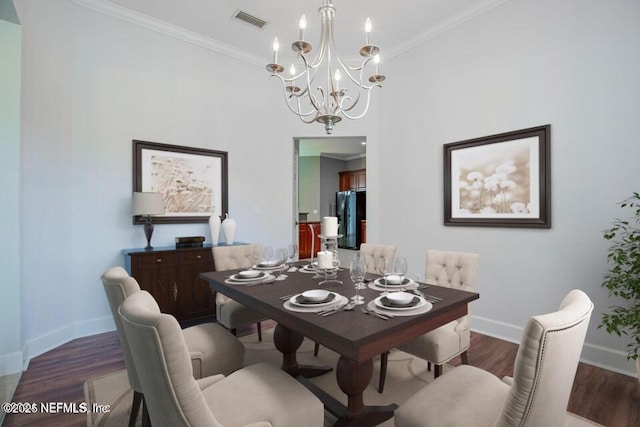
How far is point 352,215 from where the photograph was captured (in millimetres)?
8469

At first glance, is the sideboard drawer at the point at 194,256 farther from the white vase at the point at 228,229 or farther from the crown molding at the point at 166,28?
the crown molding at the point at 166,28

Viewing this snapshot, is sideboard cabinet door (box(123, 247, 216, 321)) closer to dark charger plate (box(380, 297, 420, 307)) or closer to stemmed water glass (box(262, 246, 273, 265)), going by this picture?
stemmed water glass (box(262, 246, 273, 265))

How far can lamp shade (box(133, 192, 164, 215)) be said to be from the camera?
306cm

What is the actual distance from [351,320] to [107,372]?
2.18 metres

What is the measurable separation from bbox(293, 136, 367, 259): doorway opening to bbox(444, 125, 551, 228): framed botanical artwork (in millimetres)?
4570

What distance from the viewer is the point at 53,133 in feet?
9.31

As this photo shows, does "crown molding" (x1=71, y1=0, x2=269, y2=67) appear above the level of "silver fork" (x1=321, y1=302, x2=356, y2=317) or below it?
above

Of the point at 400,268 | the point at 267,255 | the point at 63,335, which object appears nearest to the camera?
the point at 400,268

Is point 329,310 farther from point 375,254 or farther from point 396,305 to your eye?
point 375,254

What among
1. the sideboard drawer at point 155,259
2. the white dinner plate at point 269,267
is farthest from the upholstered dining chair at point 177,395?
the sideboard drawer at point 155,259

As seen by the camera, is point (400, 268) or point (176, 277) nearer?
point (400, 268)

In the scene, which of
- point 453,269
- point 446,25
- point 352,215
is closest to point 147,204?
point 453,269

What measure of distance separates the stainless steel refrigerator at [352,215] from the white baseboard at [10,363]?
21.8 ft

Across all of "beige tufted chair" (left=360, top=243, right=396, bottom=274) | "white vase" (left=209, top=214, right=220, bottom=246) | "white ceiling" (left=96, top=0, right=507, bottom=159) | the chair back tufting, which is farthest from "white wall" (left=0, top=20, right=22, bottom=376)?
the chair back tufting
